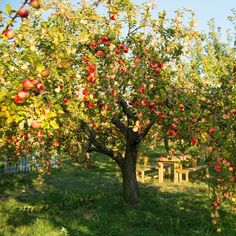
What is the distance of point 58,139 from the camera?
11.1 meters

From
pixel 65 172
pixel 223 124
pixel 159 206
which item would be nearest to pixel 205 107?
pixel 223 124

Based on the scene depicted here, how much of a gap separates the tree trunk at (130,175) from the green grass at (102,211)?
29 centimetres

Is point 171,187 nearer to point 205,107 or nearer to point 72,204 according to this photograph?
point 72,204

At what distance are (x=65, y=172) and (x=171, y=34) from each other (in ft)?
43.2

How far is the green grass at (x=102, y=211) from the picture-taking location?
357 inches

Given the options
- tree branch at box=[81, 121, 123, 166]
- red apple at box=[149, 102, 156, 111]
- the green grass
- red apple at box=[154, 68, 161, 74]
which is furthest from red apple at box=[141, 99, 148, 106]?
tree branch at box=[81, 121, 123, 166]

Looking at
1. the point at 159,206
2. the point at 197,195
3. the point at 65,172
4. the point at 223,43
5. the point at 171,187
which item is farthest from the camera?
the point at 223,43

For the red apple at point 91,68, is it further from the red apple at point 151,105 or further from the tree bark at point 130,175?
the tree bark at point 130,175

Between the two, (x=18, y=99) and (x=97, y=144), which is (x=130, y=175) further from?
(x=18, y=99)

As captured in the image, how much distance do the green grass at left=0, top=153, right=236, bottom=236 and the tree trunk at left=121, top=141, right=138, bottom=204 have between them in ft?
0.96

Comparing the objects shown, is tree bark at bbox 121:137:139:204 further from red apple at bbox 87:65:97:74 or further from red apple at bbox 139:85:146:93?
red apple at bbox 87:65:97:74

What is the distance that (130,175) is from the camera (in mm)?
11906

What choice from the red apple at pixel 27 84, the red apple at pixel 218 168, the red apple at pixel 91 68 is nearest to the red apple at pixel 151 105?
the red apple at pixel 91 68

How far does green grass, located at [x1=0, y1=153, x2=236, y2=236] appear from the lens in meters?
9.07
